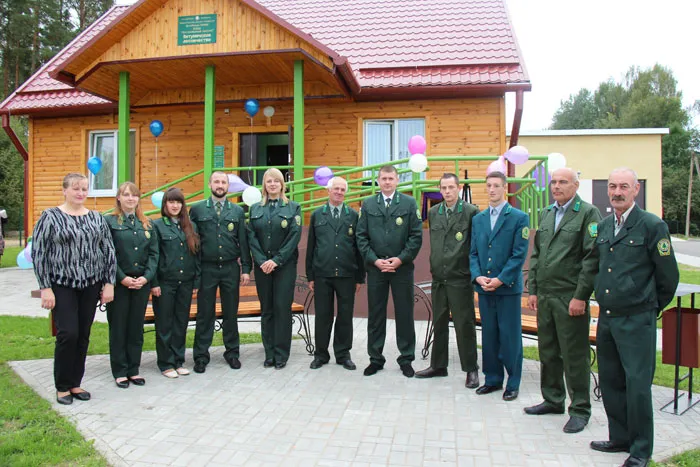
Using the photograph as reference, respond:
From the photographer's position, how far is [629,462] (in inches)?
124

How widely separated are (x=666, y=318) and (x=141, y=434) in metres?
4.08

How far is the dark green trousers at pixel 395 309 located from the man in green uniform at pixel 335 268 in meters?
0.25

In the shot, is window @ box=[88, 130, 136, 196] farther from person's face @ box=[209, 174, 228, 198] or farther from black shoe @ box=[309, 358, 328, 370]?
black shoe @ box=[309, 358, 328, 370]

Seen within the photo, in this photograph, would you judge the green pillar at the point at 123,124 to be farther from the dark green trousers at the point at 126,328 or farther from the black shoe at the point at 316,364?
the black shoe at the point at 316,364

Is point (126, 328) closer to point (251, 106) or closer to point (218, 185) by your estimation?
point (218, 185)

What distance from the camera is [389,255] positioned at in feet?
16.7

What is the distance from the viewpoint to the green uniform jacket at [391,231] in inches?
200

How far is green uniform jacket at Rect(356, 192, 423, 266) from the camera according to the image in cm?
508

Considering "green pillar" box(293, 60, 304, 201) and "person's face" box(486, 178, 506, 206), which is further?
"green pillar" box(293, 60, 304, 201)

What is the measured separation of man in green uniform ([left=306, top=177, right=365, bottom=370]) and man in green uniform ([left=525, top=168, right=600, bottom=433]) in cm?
191

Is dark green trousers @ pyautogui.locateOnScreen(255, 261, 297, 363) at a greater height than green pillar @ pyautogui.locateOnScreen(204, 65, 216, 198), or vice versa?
green pillar @ pyautogui.locateOnScreen(204, 65, 216, 198)

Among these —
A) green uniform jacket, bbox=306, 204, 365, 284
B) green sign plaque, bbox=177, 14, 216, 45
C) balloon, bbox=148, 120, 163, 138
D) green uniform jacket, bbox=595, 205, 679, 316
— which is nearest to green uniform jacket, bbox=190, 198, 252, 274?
green uniform jacket, bbox=306, 204, 365, 284

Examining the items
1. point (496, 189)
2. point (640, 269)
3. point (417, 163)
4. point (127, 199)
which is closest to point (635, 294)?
point (640, 269)

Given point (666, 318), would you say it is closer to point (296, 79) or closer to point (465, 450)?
point (465, 450)
